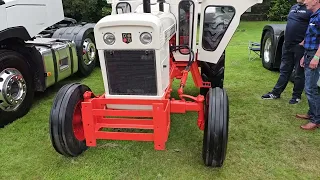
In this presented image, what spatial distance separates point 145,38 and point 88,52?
4532 mm

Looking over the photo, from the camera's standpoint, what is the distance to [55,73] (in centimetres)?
607

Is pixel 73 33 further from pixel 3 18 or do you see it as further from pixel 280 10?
pixel 280 10

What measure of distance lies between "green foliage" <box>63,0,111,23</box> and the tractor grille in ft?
43.9

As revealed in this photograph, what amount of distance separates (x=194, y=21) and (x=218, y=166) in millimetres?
2074

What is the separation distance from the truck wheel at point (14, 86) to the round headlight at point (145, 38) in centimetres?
253

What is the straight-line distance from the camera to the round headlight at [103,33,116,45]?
3.35 meters

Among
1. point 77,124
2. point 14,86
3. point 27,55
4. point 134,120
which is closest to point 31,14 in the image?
point 27,55

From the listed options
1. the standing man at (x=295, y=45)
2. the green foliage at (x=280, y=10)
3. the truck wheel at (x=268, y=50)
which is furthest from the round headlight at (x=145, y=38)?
the green foliage at (x=280, y=10)

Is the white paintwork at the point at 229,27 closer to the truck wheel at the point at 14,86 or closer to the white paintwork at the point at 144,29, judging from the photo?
the white paintwork at the point at 144,29

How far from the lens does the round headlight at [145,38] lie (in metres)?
3.30

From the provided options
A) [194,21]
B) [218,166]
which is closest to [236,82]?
[194,21]

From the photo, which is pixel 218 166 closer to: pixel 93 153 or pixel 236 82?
pixel 93 153

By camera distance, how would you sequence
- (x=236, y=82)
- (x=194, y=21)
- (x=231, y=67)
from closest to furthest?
(x=194, y=21) → (x=236, y=82) → (x=231, y=67)

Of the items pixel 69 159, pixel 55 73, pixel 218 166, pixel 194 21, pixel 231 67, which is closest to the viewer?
pixel 218 166
